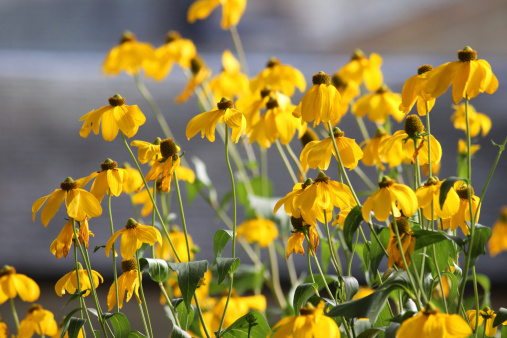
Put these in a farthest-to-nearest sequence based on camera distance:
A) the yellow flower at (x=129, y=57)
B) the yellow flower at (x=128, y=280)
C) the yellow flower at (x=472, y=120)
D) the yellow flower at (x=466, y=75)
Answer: the yellow flower at (x=129, y=57) → the yellow flower at (x=472, y=120) → the yellow flower at (x=128, y=280) → the yellow flower at (x=466, y=75)

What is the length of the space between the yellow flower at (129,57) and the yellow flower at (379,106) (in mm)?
562

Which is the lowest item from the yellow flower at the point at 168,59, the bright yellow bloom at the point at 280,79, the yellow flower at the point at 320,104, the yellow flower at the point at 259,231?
the yellow flower at the point at 259,231

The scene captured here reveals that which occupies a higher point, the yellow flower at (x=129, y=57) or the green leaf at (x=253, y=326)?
the yellow flower at (x=129, y=57)

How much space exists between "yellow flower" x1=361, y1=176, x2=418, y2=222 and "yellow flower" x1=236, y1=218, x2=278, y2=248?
0.80m

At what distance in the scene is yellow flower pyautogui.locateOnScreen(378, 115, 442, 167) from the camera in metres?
0.69

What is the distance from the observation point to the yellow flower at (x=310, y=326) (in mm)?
586

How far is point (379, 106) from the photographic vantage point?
1.11m

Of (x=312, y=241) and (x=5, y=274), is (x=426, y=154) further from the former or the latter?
(x=5, y=274)

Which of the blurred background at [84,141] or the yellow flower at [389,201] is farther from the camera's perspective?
the blurred background at [84,141]

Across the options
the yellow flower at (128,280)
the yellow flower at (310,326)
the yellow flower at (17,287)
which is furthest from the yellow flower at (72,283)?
the yellow flower at (310,326)

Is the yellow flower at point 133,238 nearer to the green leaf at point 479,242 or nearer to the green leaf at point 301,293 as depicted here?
the green leaf at point 301,293

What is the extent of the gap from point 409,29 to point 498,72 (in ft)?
16.9

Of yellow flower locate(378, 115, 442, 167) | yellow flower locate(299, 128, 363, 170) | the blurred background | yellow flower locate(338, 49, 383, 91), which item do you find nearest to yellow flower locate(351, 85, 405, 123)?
yellow flower locate(338, 49, 383, 91)

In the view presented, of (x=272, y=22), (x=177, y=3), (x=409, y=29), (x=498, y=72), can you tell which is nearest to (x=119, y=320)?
(x=498, y=72)
